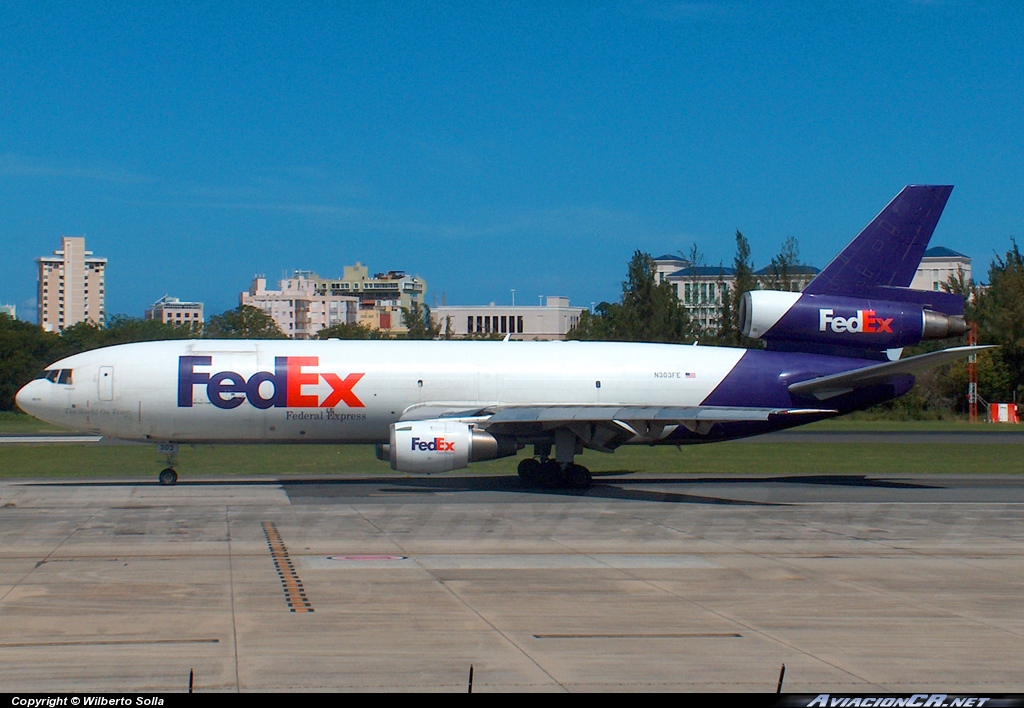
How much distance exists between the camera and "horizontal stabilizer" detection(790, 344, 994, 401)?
28.5 metres

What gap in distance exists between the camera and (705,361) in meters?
32.2

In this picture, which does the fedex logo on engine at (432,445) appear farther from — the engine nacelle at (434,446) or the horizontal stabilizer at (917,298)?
the horizontal stabilizer at (917,298)

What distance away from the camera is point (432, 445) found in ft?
90.7

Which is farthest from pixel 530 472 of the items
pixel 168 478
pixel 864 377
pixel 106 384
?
pixel 106 384

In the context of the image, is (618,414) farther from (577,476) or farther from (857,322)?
(857,322)

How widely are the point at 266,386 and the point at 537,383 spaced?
305 inches

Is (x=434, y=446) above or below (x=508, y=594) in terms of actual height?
above

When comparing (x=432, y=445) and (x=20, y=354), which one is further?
(x=20, y=354)

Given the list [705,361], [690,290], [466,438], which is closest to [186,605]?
[466,438]

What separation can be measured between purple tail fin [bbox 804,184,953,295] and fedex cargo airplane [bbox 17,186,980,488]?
0.04 meters

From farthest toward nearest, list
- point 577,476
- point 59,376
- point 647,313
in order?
point 647,313 → point 59,376 → point 577,476

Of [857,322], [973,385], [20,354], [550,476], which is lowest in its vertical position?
[550,476]

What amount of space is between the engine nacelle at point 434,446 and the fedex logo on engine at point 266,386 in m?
2.85

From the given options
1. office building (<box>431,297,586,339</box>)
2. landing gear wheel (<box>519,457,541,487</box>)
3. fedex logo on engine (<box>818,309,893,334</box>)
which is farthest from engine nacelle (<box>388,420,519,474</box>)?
office building (<box>431,297,586,339</box>)
